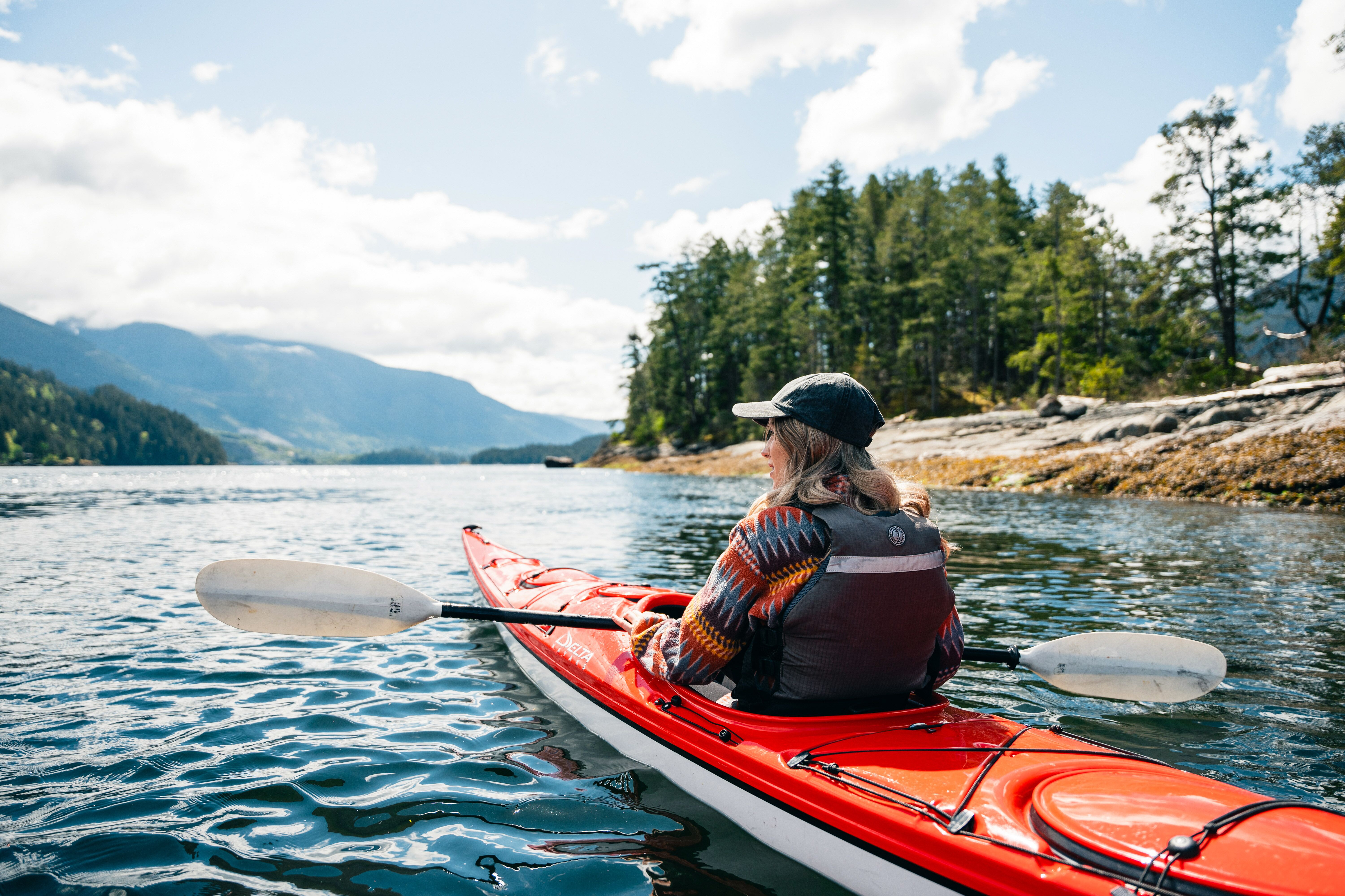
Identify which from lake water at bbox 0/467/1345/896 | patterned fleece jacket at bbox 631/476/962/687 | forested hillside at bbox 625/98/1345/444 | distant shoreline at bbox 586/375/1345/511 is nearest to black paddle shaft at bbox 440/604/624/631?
lake water at bbox 0/467/1345/896

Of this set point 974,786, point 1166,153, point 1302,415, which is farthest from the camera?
point 1166,153

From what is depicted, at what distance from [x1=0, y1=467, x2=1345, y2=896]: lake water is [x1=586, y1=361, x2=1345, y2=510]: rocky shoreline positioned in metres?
6.29

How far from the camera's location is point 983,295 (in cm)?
4444

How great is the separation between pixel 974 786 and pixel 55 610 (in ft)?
30.3

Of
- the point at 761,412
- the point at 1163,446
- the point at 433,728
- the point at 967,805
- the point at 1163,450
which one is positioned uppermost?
the point at 1163,446

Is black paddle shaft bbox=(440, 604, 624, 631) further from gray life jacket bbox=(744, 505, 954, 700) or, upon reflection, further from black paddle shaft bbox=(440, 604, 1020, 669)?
gray life jacket bbox=(744, 505, 954, 700)

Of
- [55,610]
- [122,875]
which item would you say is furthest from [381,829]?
[55,610]

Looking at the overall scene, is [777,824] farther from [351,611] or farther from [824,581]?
[351,611]

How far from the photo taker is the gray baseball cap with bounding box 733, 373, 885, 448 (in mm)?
2895

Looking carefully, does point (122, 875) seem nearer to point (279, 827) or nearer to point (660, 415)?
point (279, 827)

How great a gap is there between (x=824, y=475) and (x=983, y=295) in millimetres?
46735

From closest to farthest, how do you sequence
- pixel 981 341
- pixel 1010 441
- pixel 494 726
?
pixel 494 726 → pixel 1010 441 → pixel 981 341

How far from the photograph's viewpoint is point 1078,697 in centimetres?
496

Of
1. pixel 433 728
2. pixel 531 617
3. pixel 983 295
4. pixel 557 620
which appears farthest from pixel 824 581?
pixel 983 295
